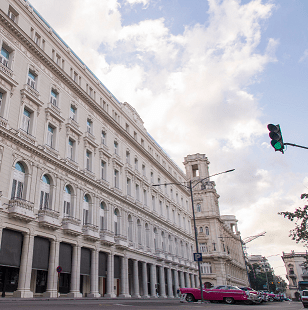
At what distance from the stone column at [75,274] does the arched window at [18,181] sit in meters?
7.39

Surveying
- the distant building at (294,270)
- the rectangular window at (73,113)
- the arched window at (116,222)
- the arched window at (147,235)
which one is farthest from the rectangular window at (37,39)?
the distant building at (294,270)

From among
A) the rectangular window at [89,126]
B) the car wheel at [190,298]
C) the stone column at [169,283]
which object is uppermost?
the rectangular window at [89,126]

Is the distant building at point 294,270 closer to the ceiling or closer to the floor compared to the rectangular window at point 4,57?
closer to the floor

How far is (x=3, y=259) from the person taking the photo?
70.2 ft

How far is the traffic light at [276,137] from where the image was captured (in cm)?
1069

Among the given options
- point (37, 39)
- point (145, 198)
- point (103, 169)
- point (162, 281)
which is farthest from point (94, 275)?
point (37, 39)

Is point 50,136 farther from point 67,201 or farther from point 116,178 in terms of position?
point 116,178

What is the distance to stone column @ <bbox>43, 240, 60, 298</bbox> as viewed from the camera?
24.2 metres

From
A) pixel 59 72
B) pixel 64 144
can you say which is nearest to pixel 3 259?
pixel 64 144

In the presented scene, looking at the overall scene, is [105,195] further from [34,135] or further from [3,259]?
[3,259]

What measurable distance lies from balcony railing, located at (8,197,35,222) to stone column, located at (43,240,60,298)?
3.64 meters

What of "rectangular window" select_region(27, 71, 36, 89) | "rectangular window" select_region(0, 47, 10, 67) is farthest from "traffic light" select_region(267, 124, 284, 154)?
"rectangular window" select_region(27, 71, 36, 89)

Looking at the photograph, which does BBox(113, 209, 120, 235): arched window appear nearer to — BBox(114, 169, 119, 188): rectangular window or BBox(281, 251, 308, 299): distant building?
BBox(114, 169, 119, 188): rectangular window

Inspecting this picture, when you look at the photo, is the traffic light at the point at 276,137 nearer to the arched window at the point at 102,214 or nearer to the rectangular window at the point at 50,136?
the rectangular window at the point at 50,136
